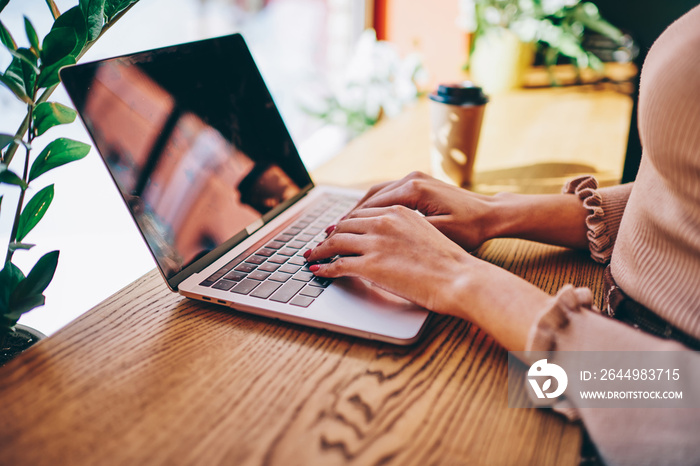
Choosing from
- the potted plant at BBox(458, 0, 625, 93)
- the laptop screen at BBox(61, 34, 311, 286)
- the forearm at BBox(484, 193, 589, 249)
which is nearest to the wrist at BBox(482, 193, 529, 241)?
the forearm at BBox(484, 193, 589, 249)

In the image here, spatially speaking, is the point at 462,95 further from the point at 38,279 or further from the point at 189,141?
the point at 38,279

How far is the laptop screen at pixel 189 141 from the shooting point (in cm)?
54

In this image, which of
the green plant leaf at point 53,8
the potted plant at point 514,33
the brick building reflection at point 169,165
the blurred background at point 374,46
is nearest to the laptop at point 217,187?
the brick building reflection at point 169,165

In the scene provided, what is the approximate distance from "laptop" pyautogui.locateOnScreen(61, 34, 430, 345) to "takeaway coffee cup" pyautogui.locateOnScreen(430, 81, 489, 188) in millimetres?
296

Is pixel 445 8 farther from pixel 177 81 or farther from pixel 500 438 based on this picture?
pixel 500 438

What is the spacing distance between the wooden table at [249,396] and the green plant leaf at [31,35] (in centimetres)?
29

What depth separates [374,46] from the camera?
82.0 inches

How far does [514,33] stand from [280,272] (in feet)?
5.66

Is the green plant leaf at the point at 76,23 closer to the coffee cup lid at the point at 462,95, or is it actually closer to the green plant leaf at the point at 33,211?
the green plant leaf at the point at 33,211

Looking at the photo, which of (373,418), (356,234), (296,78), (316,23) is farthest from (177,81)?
(316,23)

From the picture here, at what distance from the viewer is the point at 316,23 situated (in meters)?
2.56

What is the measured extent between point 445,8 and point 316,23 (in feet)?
2.41

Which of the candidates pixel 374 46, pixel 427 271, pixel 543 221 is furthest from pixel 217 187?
pixel 374 46

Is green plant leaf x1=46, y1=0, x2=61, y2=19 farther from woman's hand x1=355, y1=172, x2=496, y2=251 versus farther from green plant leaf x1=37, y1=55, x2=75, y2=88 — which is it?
woman's hand x1=355, y1=172, x2=496, y2=251
